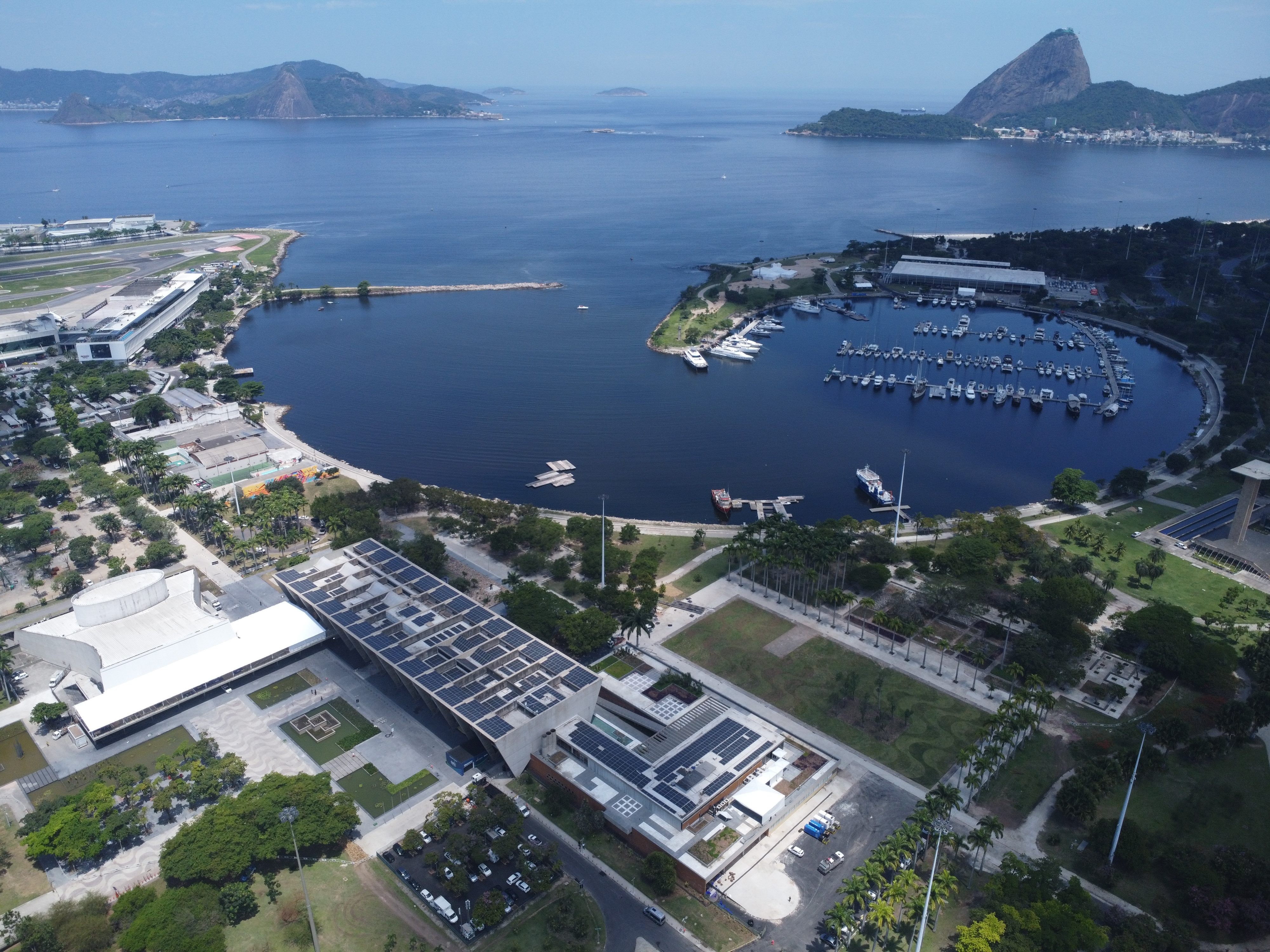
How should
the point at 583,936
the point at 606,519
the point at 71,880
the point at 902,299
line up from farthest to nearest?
the point at 902,299
the point at 606,519
the point at 71,880
the point at 583,936

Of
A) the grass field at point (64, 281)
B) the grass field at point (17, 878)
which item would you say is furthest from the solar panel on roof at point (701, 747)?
the grass field at point (64, 281)

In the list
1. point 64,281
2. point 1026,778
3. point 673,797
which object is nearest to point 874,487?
point 1026,778

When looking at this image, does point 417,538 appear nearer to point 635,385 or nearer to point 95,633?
point 95,633

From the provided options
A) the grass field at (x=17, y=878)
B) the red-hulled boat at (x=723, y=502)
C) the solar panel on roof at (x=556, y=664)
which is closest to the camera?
the grass field at (x=17, y=878)

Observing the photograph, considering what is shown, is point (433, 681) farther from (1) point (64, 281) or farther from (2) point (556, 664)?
(1) point (64, 281)

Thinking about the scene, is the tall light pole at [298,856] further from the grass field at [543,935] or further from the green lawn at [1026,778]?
the green lawn at [1026,778]

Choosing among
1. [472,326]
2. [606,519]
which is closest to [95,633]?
[606,519]
